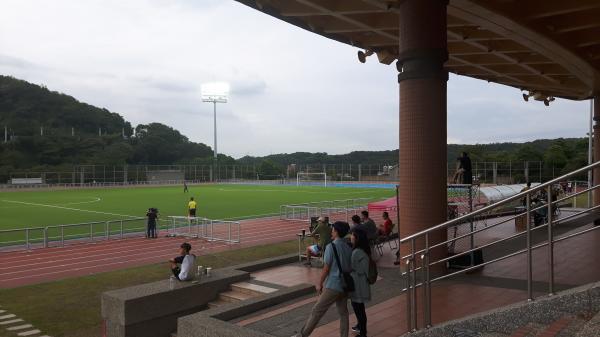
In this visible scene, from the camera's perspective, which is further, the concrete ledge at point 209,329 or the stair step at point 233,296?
the stair step at point 233,296

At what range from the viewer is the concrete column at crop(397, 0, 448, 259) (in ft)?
29.1

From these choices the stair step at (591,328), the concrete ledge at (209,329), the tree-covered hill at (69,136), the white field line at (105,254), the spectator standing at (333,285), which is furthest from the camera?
the tree-covered hill at (69,136)

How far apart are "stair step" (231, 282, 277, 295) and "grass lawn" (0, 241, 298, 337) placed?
2.77 metres

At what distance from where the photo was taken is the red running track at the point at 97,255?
45.2ft

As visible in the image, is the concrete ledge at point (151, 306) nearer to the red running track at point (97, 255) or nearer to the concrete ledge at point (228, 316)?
the concrete ledge at point (228, 316)

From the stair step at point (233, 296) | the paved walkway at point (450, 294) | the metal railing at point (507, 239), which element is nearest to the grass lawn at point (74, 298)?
the stair step at point (233, 296)

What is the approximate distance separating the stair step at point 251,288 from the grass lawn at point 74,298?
2772 millimetres

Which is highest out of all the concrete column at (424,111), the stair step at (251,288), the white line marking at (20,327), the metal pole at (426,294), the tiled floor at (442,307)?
the concrete column at (424,111)

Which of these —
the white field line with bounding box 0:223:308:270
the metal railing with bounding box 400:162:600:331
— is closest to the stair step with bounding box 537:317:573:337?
the metal railing with bounding box 400:162:600:331

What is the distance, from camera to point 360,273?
5676 millimetres

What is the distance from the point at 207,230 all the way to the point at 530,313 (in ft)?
58.6

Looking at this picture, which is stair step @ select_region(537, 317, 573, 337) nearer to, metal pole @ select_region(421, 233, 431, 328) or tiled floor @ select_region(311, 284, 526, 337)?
metal pole @ select_region(421, 233, 431, 328)

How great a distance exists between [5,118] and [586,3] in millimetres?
107615

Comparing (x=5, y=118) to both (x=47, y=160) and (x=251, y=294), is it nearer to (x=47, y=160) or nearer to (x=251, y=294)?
(x=47, y=160)
